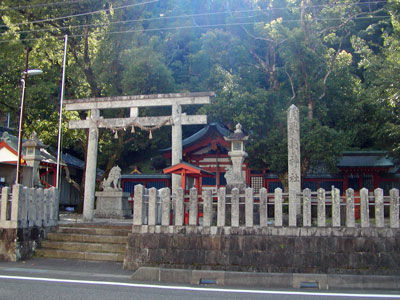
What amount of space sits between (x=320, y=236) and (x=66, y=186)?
2289 centimetres

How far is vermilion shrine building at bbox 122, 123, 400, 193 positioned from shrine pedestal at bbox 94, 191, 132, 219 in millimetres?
4779

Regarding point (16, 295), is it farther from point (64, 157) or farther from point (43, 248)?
point (64, 157)

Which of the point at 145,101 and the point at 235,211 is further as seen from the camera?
the point at 145,101

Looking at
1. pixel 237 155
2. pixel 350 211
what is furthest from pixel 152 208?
pixel 350 211

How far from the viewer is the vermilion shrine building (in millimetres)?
22297

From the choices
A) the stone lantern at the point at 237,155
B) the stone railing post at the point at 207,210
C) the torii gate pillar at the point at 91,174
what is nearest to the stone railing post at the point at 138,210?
the stone railing post at the point at 207,210

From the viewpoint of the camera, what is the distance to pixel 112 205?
19953 mm

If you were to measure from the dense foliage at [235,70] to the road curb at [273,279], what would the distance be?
10348 mm

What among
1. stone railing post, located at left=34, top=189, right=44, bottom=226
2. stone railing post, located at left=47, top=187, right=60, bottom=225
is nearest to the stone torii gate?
stone railing post, located at left=47, top=187, right=60, bottom=225

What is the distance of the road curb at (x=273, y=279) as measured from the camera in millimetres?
8922

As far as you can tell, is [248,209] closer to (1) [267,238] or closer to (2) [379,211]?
(1) [267,238]

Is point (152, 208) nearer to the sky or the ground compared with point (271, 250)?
nearer to the sky

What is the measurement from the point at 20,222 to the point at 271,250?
26.1 feet

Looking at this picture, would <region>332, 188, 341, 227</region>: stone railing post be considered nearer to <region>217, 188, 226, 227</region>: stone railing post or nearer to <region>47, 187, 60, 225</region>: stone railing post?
<region>217, 188, 226, 227</region>: stone railing post
